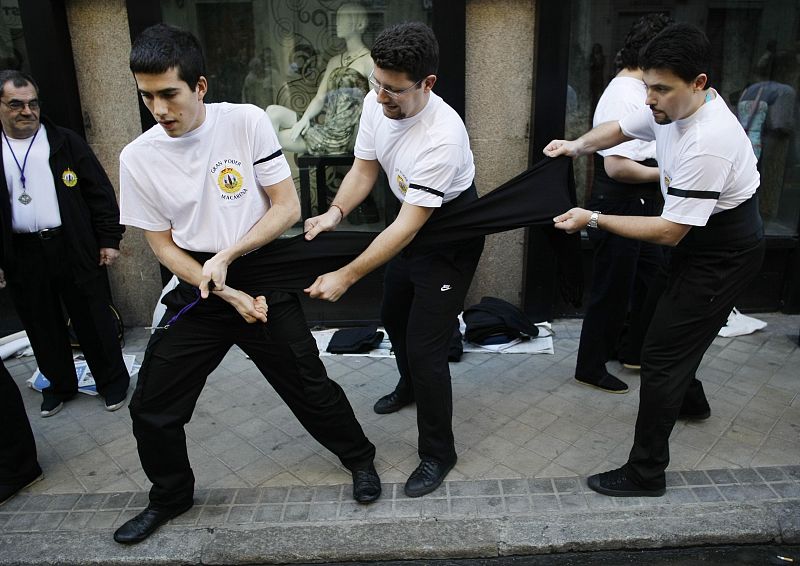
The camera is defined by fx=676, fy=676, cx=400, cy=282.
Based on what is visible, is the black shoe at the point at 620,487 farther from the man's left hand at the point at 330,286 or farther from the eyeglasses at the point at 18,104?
the eyeglasses at the point at 18,104

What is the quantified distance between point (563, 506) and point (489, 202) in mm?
1517

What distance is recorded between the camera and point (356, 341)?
522 centimetres

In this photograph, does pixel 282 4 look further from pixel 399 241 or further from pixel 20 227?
pixel 399 241

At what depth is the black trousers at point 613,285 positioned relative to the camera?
4.21 meters

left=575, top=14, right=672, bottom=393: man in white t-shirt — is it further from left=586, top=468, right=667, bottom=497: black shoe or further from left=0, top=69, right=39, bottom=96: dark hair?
left=0, top=69, right=39, bottom=96: dark hair

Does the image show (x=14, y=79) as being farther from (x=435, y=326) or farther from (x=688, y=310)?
A: (x=688, y=310)

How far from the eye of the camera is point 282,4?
539 cm

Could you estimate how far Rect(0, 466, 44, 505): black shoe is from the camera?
11.3 ft

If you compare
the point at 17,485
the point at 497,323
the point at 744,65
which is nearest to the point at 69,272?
the point at 17,485

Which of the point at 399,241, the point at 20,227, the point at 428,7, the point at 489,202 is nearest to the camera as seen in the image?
the point at 399,241

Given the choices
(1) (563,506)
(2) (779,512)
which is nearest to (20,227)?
(1) (563,506)

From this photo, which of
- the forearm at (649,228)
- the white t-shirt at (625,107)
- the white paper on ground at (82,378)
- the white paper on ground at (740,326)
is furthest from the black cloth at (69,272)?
the white paper on ground at (740,326)

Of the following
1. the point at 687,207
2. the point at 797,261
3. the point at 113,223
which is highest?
the point at 687,207

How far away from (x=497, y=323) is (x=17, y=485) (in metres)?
3.29
